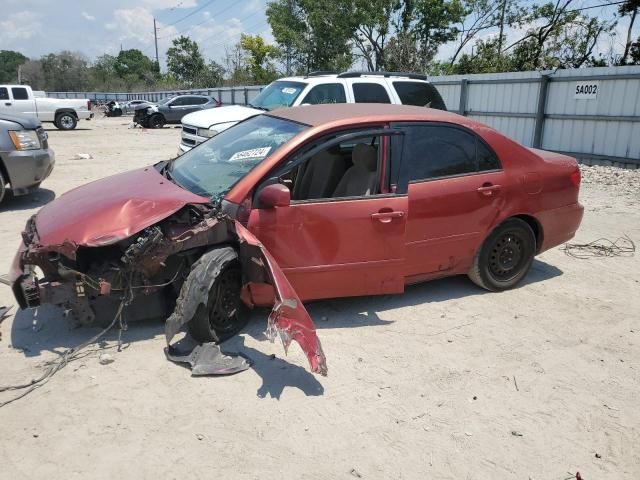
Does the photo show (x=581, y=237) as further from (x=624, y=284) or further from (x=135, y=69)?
(x=135, y=69)

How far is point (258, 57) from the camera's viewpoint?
166 feet

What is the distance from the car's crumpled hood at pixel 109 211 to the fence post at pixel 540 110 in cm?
1191

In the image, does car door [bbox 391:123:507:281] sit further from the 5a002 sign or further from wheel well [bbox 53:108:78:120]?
wheel well [bbox 53:108:78:120]

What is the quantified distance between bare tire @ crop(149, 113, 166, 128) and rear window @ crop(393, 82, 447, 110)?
782 inches

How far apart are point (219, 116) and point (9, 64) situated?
103 metres

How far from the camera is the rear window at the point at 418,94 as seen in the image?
9.77 m

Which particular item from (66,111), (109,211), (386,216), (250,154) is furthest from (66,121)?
(386,216)

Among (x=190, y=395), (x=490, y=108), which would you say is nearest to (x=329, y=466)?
(x=190, y=395)

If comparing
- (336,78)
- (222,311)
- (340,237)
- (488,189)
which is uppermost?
(336,78)

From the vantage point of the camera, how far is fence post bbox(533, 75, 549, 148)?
43.7 ft

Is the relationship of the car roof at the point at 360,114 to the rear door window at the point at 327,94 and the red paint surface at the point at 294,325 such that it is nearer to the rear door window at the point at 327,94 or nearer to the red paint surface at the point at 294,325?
the red paint surface at the point at 294,325

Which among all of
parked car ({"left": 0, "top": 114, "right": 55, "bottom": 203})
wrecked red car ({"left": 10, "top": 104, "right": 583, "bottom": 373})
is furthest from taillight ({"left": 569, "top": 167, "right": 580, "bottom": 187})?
parked car ({"left": 0, "top": 114, "right": 55, "bottom": 203})

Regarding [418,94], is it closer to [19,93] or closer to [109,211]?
[109,211]

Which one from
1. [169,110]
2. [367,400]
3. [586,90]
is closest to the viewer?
[367,400]
